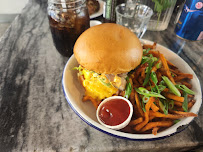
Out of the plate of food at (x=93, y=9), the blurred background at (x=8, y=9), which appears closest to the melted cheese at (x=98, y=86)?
the plate of food at (x=93, y=9)

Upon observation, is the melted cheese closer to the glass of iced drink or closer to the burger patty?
the glass of iced drink

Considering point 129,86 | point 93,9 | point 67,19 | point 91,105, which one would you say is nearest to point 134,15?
point 93,9

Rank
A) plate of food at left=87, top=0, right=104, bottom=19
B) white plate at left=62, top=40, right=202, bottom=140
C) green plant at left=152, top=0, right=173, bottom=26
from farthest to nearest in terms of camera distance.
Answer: plate of food at left=87, top=0, right=104, bottom=19, green plant at left=152, top=0, right=173, bottom=26, white plate at left=62, top=40, right=202, bottom=140

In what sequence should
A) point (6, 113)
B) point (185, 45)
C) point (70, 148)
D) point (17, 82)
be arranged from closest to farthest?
point (70, 148)
point (6, 113)
point (17, 82)
point (185, 45)

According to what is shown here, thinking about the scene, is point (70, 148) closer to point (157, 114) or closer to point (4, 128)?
point (4, 128)

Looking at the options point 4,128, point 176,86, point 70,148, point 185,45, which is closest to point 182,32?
point 185,45

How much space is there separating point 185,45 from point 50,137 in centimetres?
166

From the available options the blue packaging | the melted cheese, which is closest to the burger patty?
the blue packaging

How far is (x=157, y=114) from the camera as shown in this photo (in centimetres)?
92

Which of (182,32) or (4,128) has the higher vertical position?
(182,32)

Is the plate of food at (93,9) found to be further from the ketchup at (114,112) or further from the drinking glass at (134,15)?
the ketchup at (114,112)

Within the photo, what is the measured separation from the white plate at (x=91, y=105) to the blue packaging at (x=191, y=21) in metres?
0.52

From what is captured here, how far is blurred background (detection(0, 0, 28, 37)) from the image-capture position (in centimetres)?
362

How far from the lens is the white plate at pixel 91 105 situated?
81cm
